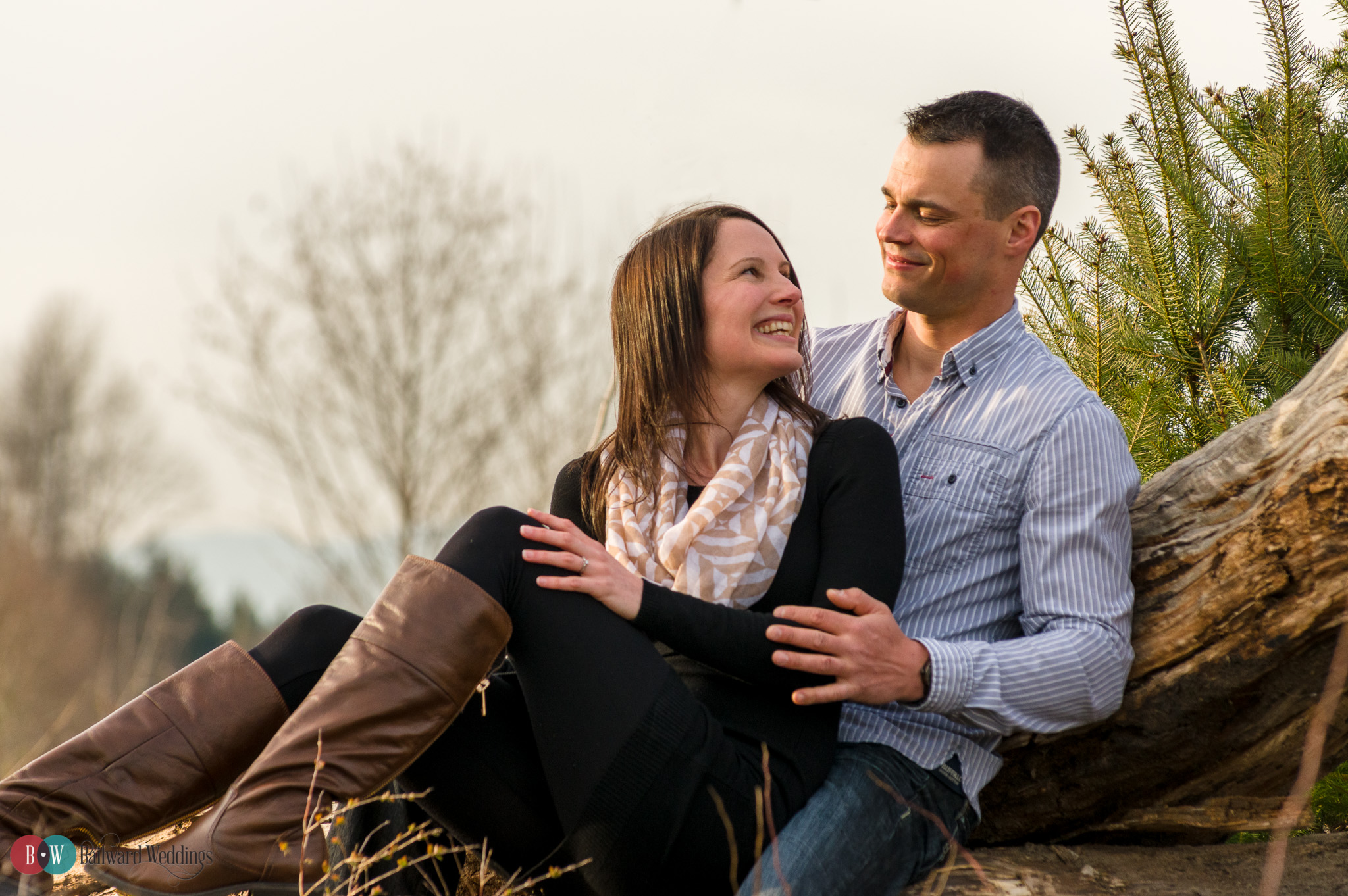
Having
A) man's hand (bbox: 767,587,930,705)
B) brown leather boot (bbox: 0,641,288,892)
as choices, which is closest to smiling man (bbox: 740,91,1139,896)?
man's hand (bbox: 767,587,930,705)

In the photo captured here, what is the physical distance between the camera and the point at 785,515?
2.16 m

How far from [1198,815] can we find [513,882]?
57.1 inches

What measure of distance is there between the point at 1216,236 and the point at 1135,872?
159 centimetres

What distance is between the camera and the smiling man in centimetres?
196

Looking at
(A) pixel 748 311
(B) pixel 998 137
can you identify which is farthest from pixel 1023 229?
(A) pixel 748 311

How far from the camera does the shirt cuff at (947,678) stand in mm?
2002

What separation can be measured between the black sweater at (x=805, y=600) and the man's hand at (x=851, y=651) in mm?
45

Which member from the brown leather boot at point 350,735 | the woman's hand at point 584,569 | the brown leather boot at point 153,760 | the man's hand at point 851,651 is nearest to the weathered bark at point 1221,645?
the man's hand at point 851,651

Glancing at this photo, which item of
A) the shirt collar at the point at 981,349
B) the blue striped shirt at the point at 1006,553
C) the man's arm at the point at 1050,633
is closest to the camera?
the man's arm at the point at 1050,633

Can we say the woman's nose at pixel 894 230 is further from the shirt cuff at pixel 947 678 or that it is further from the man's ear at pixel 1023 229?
the shirt cuff at pixel 947 678

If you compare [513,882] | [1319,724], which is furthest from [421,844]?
[1319,724]

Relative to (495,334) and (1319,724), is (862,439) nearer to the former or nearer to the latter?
(1319,724)

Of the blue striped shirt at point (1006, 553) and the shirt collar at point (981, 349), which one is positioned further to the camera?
the shirt collar at point (981, 349)

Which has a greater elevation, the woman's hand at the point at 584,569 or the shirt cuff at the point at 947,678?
the woman's hand at the point at 584,569
